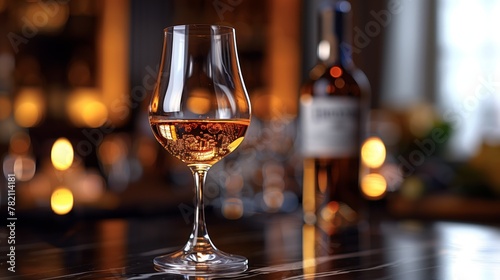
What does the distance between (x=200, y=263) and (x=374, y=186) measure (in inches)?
38.1

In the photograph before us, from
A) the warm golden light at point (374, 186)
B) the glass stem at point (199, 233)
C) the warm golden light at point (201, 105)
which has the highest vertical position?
the warm golden light at point (201, 105)

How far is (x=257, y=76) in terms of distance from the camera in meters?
4.21

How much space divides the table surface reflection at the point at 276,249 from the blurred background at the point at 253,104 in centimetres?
34

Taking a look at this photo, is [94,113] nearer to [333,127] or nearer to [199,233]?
[333,127]

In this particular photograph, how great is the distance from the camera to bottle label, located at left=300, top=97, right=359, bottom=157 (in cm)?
105

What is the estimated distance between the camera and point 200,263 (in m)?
0.66

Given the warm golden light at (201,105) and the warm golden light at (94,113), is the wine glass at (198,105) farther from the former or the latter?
the warm golden light at (94,113)

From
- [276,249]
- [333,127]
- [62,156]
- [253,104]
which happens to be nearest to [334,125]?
[333,127]

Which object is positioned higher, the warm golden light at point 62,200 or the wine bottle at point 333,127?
the wine bottle at point 333,127

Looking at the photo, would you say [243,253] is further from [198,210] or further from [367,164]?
[367,164]

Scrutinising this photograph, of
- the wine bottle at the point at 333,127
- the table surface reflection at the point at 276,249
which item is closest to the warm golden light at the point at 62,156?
the table surface reflection at the point at 276,249

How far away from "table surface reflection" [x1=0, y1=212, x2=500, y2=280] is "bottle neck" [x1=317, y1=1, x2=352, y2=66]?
0.25 metres

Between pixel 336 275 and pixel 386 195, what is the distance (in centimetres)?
93

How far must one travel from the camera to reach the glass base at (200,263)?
640 millimetres
